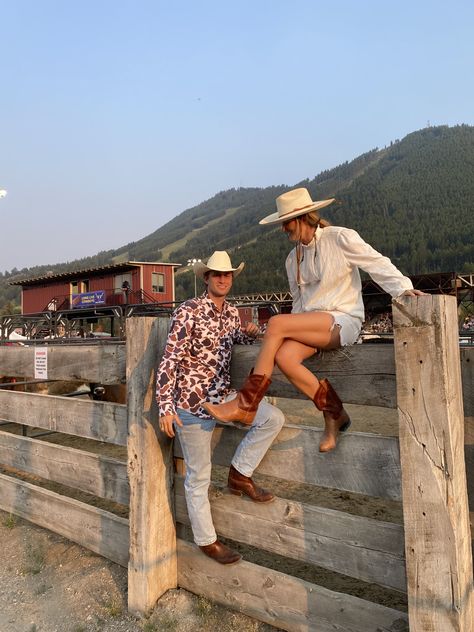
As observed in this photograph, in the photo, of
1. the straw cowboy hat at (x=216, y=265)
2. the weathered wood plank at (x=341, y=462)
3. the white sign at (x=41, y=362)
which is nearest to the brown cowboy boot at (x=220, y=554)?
the weathered wood plank at (x=341, y=462)

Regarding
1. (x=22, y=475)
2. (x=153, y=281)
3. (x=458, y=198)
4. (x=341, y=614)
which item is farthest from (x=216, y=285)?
(x=458, y=198)

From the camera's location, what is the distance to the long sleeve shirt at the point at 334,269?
88.7 inches

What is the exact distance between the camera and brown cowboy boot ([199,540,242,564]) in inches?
104

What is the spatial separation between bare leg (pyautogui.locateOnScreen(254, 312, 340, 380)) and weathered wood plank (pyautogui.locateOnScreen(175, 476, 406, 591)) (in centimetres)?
70

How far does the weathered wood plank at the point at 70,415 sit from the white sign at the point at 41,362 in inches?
7.4

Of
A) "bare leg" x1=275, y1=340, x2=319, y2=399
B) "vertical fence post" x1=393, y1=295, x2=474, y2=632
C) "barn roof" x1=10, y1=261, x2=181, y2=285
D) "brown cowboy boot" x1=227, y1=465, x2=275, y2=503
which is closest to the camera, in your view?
"vertical fence post" x1=393, y1=295, x2=474, y2=632

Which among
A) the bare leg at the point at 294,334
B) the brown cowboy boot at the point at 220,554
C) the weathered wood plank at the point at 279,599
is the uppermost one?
the bare leg at the point at 294,334

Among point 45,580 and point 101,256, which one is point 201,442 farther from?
point 101,256

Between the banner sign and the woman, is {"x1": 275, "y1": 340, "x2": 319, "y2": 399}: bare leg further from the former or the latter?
the banner sign

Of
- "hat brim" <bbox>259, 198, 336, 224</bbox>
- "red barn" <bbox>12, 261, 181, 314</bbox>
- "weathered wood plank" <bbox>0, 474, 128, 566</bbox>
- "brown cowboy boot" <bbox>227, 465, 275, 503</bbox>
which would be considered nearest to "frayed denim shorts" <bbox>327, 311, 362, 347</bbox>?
"hat brim" <bbox>259, 198, 336, 224</bbox>

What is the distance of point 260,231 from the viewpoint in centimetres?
13938

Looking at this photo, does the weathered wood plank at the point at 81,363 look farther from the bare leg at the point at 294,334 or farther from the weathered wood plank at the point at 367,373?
the weathered wood plank at the point at 367,373

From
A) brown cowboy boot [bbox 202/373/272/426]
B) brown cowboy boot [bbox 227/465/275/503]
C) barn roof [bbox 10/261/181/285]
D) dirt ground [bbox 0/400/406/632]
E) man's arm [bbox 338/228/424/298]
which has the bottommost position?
dirt ground [bbox 0/400/406/632]

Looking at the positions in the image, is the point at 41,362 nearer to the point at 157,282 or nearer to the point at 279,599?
the point at 279,599
